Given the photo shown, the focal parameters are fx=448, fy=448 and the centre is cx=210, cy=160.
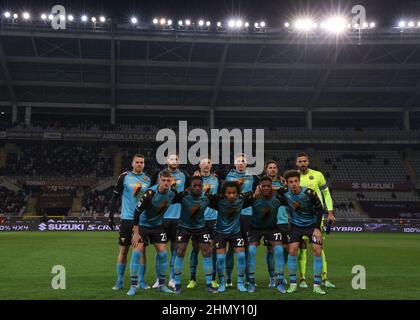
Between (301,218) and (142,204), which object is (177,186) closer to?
(142,204)

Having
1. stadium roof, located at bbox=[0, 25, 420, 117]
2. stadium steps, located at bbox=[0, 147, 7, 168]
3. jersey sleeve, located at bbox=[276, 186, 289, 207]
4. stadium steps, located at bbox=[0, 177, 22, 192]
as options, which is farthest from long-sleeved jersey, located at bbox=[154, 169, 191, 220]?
stadium steps, located at bbox=[0, 147, 7, 168]

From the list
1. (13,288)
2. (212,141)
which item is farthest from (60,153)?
(13,288)

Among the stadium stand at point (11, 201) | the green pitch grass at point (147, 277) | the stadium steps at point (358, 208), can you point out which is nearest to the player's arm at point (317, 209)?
the green pitch grass at point (147, 277)

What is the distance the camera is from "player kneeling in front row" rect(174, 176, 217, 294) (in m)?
7.90

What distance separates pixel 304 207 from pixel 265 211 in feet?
2.35

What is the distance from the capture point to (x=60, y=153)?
140ft

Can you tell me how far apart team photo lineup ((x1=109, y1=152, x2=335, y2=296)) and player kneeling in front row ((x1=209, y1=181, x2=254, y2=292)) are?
0.02 meters

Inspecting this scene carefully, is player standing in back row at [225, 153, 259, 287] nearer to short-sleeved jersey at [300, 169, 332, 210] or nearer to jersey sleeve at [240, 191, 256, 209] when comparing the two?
jersey sleeve at [240, 191, 256, 209]

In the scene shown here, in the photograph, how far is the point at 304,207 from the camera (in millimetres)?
8242

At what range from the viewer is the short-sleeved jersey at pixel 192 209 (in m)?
8.05

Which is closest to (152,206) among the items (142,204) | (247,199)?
(142,204)

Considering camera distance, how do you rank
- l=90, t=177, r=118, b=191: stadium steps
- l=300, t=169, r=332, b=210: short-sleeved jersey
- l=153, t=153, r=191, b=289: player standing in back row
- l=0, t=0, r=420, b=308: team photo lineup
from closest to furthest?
l=153, t=153, r=191, b=289: player standing in back row < l=300, t=169, r=332, b=210: short-sleeved jersey < l=0, t=0, r=420, b=308: team photo lineup < l=90, t=177, r=118, b=191: stadium steps
